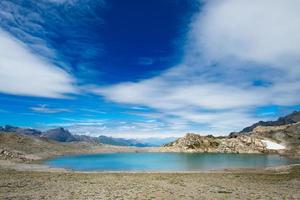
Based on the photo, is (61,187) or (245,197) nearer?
(245,197)

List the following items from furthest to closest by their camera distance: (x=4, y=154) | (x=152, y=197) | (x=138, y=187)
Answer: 1. (x=4, y=154)
2. (x=138, y=187)
3. (x=152, y=197)

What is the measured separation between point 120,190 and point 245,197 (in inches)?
608

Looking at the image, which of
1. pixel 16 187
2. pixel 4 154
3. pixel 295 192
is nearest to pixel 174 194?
pixel 295 192

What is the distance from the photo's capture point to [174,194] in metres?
40.0

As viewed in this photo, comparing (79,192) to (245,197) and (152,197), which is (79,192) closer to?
(152,197)

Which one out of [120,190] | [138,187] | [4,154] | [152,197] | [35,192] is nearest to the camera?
[152,197]

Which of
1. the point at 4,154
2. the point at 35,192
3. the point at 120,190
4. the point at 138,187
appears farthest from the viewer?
the point at 4,154

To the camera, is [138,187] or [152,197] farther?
[138,187]

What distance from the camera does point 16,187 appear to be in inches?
1708

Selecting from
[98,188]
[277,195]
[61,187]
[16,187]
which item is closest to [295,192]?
[277,195]

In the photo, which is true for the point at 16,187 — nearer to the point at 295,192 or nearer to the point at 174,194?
the point at 174,194

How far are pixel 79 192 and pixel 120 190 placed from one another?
5.24 meters

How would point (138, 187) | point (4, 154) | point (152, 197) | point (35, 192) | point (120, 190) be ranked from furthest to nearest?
1. point (4, 154)
2. point (138, 187)
3. point (120, 190)
4. point (35, 192)
5. point (152, 197)

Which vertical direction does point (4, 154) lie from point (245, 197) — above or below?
above
